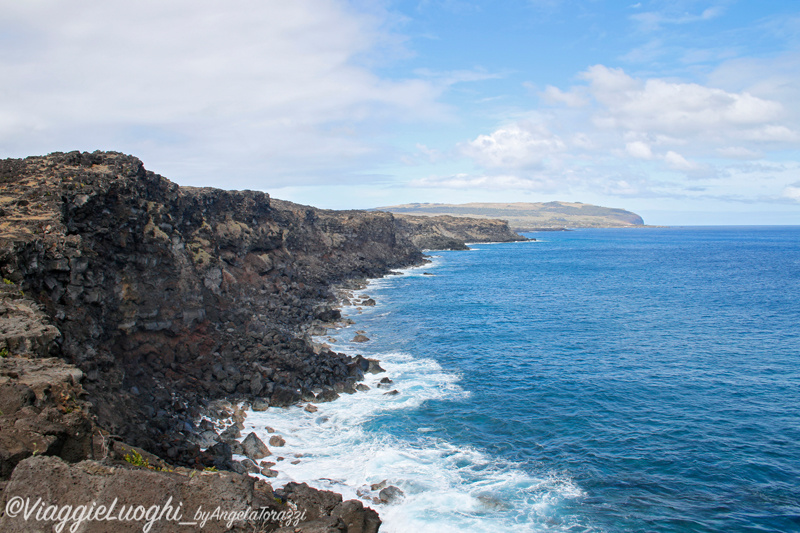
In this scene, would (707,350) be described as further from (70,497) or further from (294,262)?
(294,262)

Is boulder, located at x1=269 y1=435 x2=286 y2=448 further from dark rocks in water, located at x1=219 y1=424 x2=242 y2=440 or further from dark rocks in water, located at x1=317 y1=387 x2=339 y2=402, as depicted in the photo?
dark rocks in water, located at x1=317 y1=387 x2=339 y2=402

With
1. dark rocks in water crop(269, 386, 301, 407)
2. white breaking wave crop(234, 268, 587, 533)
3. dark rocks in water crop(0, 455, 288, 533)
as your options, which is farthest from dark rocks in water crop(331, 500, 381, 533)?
dark rocks in water crop(269, 386, 301, 407)

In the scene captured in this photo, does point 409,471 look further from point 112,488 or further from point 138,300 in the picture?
point 138,300

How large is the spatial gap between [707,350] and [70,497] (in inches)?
1770

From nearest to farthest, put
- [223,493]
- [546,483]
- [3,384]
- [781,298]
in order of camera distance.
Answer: [223,493], [3,384], [546,483], [781,298]

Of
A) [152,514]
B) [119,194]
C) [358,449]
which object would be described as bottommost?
[358,449]

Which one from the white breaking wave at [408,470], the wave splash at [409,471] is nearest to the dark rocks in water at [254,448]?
the white breaking wave at [408,470]

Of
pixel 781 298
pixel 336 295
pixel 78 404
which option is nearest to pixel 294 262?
pixel 336 295

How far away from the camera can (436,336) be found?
46.8 meters

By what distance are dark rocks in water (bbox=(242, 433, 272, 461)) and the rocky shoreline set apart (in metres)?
0.95

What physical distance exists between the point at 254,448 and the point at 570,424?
56.8 feet

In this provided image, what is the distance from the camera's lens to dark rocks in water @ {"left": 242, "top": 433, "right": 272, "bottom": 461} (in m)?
23.2

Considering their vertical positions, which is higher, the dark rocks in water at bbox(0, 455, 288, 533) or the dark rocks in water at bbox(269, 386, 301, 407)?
the dark rocks in water at bbox(0, 455, 288, 533)

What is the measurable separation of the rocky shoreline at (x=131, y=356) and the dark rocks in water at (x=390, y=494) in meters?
3.49
